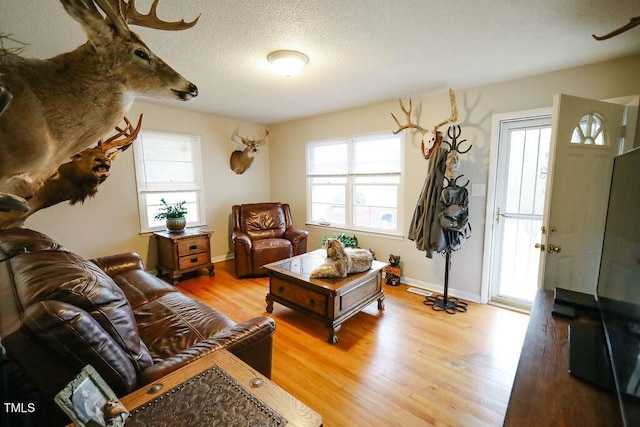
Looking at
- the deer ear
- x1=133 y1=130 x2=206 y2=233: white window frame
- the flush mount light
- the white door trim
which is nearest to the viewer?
the deer ear

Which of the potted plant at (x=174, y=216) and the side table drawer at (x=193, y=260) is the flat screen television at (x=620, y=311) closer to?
the side table drawer at (x=193, y=260)

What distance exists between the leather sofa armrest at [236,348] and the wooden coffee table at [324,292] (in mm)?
861

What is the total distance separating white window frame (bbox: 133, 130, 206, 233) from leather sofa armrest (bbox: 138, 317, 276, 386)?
2941mm

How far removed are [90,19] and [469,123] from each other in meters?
3.14

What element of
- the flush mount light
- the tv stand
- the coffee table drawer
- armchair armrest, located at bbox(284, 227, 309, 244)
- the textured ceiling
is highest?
the textured ceiling

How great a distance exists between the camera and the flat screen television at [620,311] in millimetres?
804

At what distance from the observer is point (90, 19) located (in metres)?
0.92

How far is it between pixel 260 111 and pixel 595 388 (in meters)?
4.13

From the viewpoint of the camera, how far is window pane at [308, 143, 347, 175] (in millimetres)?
4156

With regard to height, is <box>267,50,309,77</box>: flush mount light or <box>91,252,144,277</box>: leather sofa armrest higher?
<box>267,50,309,77</box>: flush mount light

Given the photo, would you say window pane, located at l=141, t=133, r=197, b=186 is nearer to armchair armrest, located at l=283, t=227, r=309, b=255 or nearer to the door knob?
armchair armrest, located at l=283, t=227, r=309, b=255

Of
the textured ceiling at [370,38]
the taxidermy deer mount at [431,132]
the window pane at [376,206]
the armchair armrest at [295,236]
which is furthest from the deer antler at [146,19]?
the armchair armrest at [295,236]

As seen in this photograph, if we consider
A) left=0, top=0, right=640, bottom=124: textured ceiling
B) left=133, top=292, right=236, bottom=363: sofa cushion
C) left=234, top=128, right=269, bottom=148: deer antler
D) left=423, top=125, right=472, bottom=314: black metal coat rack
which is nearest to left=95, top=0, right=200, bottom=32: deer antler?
left=0, top=0, right=640, bottom=124: textured ceiling

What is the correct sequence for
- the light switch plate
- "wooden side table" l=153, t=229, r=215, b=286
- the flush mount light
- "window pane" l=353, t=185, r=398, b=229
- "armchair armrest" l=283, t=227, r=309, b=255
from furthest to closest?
1. "armchair armrest" l=283, t=227, r=309, b=255
2. "window pane" l=353, t=185, r=398, b=229
3. "wooden side table" l=153, t=229, r=215, b=286
4. the light switch plate
5. the flush mount light
